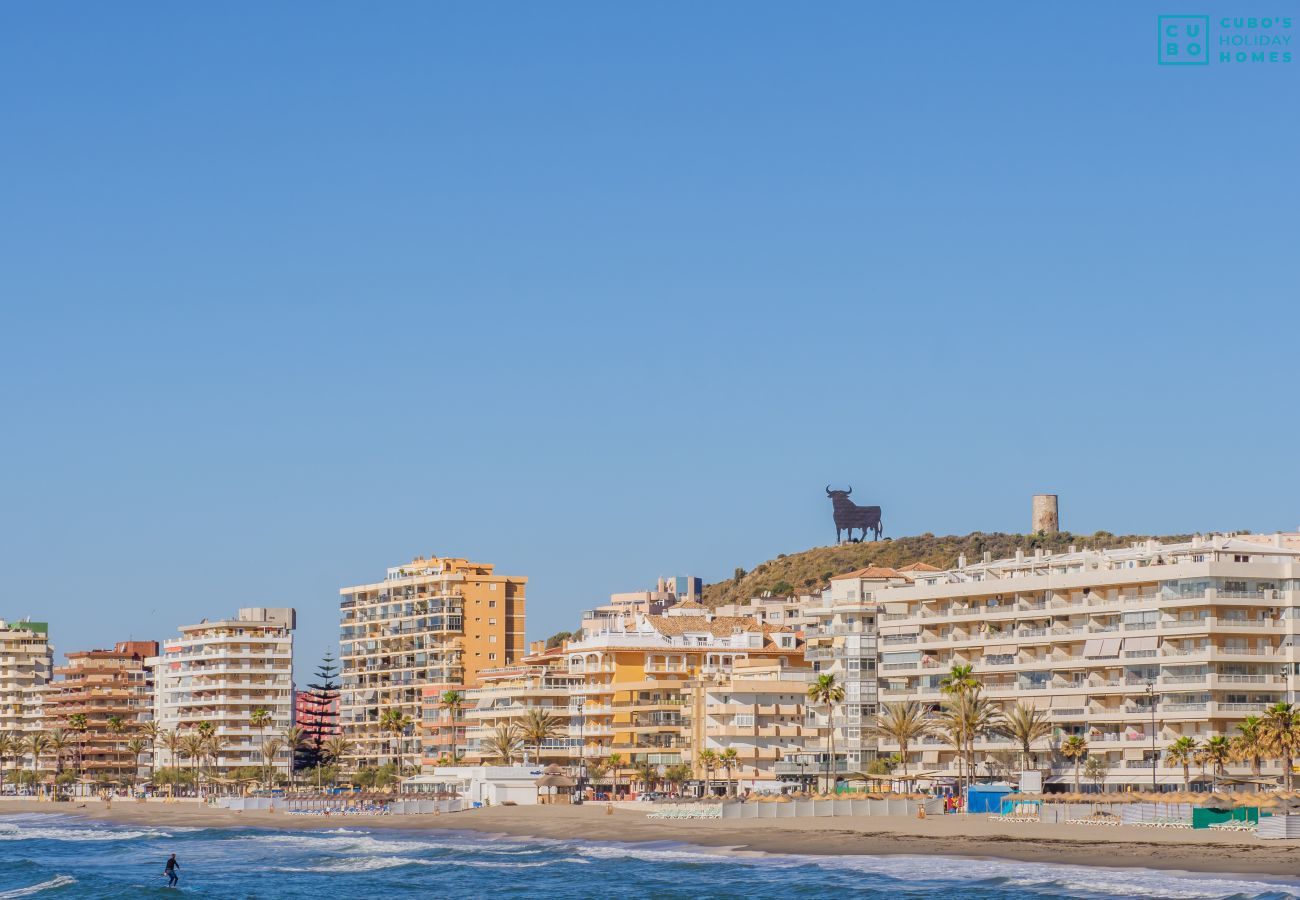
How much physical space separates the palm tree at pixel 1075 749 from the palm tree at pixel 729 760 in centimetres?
2783

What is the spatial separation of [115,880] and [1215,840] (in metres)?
53.2

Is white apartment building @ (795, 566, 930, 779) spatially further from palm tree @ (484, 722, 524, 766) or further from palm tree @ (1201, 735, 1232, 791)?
palm tree @ (1201, 735, 1232, 791)

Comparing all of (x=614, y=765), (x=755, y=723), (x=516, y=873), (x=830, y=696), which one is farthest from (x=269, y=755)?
(x=516, y=873)

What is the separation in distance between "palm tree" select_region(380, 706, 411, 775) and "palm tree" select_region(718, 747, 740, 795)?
50.5 metres

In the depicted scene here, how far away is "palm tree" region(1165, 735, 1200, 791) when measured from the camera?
10581 centimetres

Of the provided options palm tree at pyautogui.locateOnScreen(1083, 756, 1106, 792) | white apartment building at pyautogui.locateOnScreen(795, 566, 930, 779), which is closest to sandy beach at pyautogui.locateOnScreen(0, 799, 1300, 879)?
palm tree at pyautogui.locateOnScreen(1083, 756, 1106, 792)

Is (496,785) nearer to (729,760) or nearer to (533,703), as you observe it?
(533,703)

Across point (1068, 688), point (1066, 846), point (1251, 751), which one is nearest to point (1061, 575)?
point (1068, 688)

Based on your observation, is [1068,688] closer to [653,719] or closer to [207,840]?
Answer: [653,719]

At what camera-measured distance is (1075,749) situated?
113m

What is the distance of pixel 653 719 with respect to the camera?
148m

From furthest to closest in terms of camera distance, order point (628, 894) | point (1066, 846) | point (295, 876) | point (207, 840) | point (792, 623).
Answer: point (792, 623) < point (207, 840) < point (295, 876) < point (1066, 846) < point (628, 894)

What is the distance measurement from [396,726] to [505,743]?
34065 mm

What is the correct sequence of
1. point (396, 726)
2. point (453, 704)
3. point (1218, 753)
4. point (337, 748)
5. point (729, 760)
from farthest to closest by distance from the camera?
point (337, 748) → point (396, 726) → point (453, 704) → point (729, 760) → point (1218, 753)
